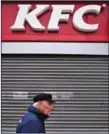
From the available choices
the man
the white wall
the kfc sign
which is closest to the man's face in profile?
the man

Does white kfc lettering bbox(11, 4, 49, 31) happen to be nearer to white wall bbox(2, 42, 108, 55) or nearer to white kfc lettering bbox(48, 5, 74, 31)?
white kfc lettering bbox(48, 5, 74, 31)

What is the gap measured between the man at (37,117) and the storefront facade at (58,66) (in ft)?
13.4

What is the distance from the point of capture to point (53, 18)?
1097 centimetres

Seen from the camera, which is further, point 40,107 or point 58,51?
point 58,51

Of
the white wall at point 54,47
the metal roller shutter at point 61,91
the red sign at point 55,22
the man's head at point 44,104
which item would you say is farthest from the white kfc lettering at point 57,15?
the man's head at point 44,104

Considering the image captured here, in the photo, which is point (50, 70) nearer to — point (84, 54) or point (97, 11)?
point (84, 54)

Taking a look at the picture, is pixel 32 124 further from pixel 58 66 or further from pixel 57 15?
pixel 57 15

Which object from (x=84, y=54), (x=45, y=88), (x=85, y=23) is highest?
(x=85, y=23)

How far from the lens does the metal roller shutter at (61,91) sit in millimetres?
10930

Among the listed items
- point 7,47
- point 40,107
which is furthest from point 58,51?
point 40,107

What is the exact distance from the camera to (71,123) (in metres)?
10.9

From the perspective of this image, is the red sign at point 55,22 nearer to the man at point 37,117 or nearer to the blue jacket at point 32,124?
the man at point 37,117

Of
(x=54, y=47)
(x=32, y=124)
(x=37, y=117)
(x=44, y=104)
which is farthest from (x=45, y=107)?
(x=54, y=47)

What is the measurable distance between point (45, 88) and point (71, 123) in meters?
0.94
